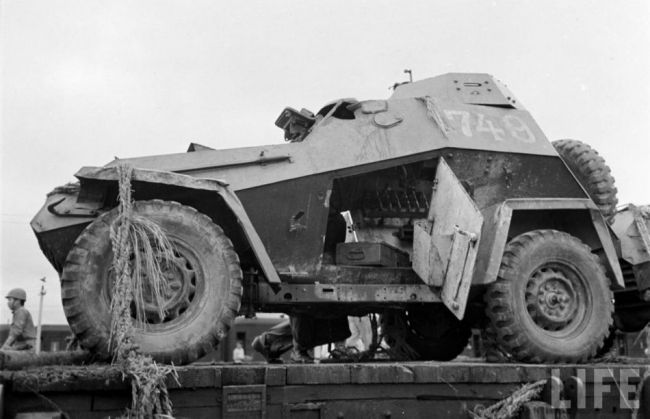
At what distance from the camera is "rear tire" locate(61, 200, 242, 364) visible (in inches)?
199

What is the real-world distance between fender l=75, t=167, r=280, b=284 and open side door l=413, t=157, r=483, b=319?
148 cm

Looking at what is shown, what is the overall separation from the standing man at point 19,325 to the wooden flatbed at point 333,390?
252 inches

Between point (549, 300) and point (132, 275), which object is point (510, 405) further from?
point (132, 275)

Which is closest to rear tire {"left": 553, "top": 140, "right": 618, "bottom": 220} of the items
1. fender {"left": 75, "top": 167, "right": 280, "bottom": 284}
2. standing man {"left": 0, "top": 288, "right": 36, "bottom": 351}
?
fender {"left": 75, "top": 167, "right": 280, "bottom": 284}

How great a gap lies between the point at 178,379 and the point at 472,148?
3.56 m

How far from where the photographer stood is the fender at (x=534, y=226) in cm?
638

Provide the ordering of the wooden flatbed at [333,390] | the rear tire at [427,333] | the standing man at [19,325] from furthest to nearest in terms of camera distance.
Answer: the standing man at [19,325], the rear tire at [427,333], the wooden flatbed at [333,390]

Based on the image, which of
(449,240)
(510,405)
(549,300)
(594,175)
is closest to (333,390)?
(510,405)

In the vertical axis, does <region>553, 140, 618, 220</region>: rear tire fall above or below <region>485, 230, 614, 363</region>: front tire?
above

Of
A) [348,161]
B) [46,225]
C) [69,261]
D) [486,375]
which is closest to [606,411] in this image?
[486,375]

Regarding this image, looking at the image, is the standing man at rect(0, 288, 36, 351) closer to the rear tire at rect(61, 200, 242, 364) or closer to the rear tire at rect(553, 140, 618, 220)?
the rear tire at rect(61, 200, 242, 364)

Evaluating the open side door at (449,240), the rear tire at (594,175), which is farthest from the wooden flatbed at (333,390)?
the rear tire at (594,175)

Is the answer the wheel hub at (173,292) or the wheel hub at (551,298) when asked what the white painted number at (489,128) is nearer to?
the wheel hub at (551,298)

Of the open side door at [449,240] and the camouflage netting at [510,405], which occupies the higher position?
the open side door at [449,240]
